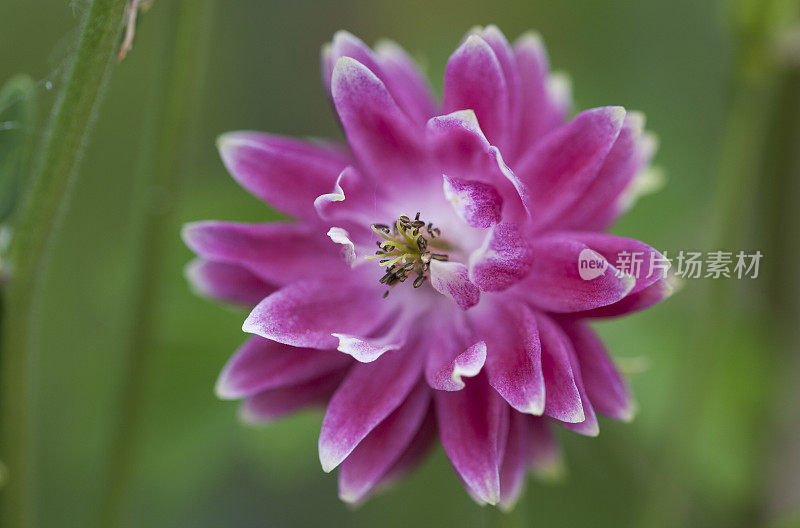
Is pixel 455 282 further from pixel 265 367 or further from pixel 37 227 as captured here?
pixel 37 227

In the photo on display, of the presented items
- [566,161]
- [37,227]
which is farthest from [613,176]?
[37,227]

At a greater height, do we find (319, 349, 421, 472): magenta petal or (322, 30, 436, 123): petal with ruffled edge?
(322, 30, 436, 123): petal with ruffled edge

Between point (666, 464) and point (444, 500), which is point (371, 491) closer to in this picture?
point (666, 464)

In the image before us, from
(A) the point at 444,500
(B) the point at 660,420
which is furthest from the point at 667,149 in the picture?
(A) the point at 444,500

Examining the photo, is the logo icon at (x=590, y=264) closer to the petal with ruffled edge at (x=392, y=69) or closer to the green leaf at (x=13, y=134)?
the petal with ruffled edge at (x=392, y=69)

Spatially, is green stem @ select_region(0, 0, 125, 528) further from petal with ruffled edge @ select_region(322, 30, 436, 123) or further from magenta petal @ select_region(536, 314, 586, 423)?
magenta petal @ select_region(536, 314, 586, 423)

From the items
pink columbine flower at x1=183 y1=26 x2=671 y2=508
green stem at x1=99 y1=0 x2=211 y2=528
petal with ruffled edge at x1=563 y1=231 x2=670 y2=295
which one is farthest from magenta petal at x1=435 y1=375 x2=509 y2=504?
green stem at x1=99 y1=0 x2=211 y2=528

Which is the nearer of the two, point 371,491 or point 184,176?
point 371,491
